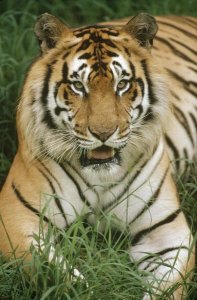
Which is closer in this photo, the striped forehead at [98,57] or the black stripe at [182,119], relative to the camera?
the striped forehead at [98,57]

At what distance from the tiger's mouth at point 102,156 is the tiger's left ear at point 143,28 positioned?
0.52 m

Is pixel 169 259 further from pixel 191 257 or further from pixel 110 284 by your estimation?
pixel 110 284

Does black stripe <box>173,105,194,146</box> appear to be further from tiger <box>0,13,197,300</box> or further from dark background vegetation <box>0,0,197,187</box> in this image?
dark background vegetation <box>0,0,197,187</box>

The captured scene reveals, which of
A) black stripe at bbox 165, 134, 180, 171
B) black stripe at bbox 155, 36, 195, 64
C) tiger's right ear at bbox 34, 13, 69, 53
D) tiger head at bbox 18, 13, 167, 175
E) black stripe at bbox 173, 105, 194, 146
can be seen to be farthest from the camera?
black stripe at bbox 155, 36, 195, 64

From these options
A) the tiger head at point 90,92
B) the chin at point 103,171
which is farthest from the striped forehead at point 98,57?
the chin at point 103,171

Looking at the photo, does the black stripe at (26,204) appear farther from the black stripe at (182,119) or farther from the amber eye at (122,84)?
the black stripe at (182,119)

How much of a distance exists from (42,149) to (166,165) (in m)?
0.59

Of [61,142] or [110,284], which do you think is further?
[61,142]

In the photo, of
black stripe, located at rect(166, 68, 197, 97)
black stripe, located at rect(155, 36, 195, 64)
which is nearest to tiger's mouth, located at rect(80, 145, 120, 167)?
black stripe, located at rect(166, 68, 197, 97)

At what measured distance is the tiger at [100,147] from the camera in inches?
167

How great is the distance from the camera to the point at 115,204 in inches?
177

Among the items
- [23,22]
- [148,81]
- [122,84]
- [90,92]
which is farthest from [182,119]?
[23,22]

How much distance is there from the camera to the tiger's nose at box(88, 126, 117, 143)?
4.11 metres

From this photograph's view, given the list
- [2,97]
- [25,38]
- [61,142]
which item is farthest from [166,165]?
[25,38]
